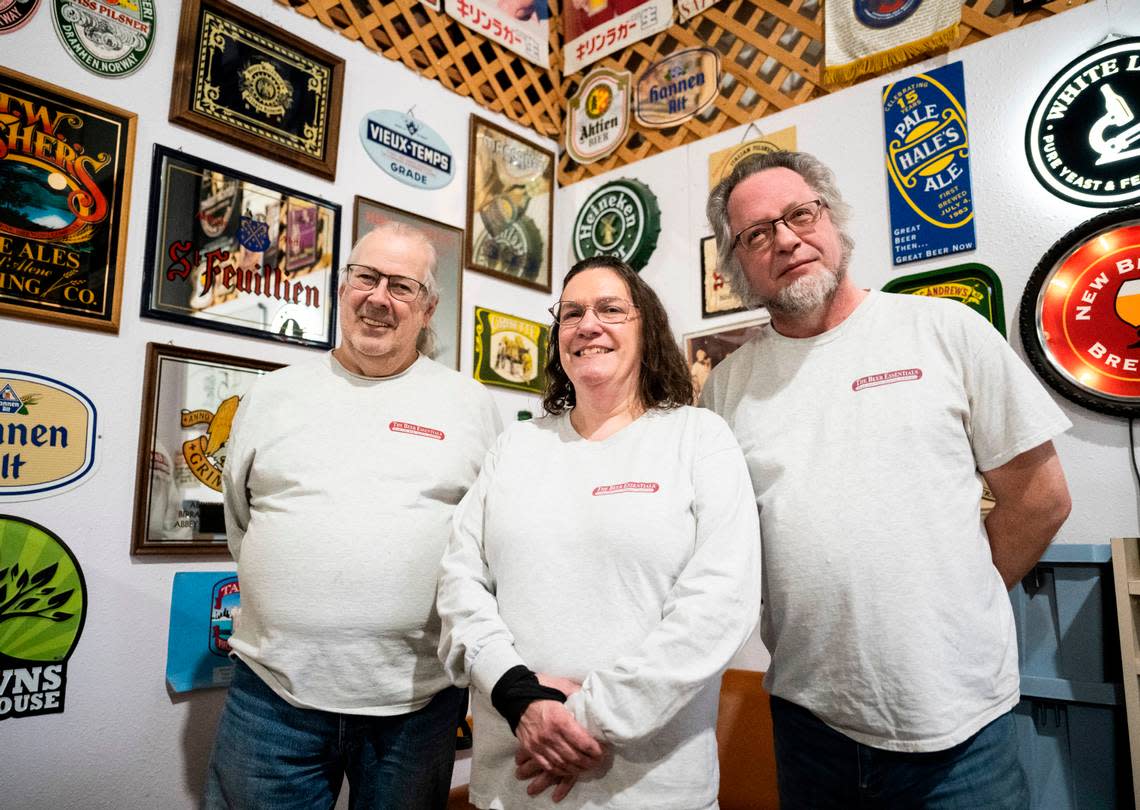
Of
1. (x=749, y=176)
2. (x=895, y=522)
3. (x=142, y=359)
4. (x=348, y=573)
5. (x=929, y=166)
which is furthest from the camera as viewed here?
(x=929, y=166)

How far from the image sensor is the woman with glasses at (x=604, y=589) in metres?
0.91

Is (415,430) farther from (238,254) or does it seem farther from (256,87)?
(256,87)

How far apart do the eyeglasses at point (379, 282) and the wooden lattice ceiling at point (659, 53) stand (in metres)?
1.12

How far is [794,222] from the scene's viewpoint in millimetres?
1209

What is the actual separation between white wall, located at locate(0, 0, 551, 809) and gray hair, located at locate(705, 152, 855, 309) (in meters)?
1.19

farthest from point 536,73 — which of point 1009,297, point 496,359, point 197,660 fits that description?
Answer: point 197,660

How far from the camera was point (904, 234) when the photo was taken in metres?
1.90

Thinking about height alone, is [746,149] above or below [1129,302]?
above

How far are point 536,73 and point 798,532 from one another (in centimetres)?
220

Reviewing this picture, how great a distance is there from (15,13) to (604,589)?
168 centimetres

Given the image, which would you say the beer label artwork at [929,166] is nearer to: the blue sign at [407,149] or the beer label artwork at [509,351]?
the beer label artwork at [509,351]

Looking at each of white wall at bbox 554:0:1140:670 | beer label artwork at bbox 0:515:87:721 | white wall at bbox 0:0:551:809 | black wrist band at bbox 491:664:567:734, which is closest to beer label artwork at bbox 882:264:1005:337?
white wall at bbox 554:0:1140:670

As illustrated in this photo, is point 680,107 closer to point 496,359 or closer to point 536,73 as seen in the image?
point 536,73

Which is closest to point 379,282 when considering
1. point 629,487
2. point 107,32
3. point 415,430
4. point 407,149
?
point 415,430
